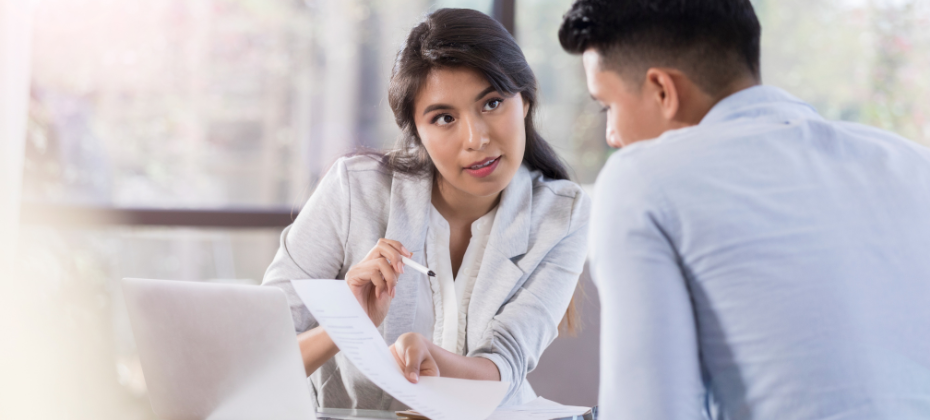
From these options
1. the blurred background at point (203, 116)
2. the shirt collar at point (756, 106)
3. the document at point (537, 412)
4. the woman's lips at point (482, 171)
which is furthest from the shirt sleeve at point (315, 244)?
the blurred background at point (203, 116)

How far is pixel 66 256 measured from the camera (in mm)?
2217

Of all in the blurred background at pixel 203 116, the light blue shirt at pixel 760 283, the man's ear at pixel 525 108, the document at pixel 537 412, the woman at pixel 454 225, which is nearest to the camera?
the light blue shirt at pixel 760 283

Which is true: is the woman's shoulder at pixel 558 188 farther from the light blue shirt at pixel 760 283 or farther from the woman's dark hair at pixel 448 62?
the light blue shirt at pixel 760 283

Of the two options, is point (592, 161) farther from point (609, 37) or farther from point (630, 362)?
point (630, 362)

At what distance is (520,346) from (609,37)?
0.64 meters

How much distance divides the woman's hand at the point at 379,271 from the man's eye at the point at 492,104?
32 cm

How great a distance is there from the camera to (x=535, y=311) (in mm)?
1253

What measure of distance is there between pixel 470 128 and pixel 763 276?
70cm

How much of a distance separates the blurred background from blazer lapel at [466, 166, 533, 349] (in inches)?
37.3

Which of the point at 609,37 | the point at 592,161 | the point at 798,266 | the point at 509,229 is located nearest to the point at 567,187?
the point at 509,229

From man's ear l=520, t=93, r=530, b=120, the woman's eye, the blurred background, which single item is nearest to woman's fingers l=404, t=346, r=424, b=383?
the woman's eye

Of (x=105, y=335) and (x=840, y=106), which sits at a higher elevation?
(x=840, y=106)

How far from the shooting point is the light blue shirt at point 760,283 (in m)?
0.57

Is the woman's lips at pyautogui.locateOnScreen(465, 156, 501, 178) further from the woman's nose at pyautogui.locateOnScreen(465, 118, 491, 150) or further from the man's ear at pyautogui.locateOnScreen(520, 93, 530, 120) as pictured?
the man's ear at pyautogui.locateOnScreen(520, 93, 530, 120)
